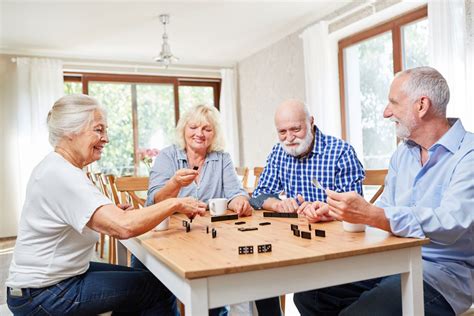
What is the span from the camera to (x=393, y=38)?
3.73 m

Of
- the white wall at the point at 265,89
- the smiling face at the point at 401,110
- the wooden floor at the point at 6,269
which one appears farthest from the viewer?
the white wall at the point at 265,89

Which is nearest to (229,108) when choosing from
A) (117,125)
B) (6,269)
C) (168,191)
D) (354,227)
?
(117,125)

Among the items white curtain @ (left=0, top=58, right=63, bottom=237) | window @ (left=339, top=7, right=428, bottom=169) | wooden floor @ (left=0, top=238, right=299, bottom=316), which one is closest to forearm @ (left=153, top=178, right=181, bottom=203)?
wooden floor @ (left=0, top=238, right=299, bottom=316)

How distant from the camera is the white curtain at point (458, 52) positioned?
2871 millimetres

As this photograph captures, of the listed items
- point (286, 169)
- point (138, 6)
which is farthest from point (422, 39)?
point (138, 6)

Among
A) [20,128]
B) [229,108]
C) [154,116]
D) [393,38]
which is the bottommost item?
[20,128]

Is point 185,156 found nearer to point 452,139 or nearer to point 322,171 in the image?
point 322,171

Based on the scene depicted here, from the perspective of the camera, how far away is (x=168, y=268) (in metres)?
1.02

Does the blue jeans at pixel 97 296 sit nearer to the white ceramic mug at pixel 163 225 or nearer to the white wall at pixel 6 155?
the white ceramic mug at pixel 163 225

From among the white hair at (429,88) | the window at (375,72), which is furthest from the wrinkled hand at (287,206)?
the window at (375,72)

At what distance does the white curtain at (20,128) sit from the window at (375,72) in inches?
149

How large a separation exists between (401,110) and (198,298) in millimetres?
995

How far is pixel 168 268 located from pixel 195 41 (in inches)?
180

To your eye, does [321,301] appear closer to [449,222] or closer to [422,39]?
[449,222]
